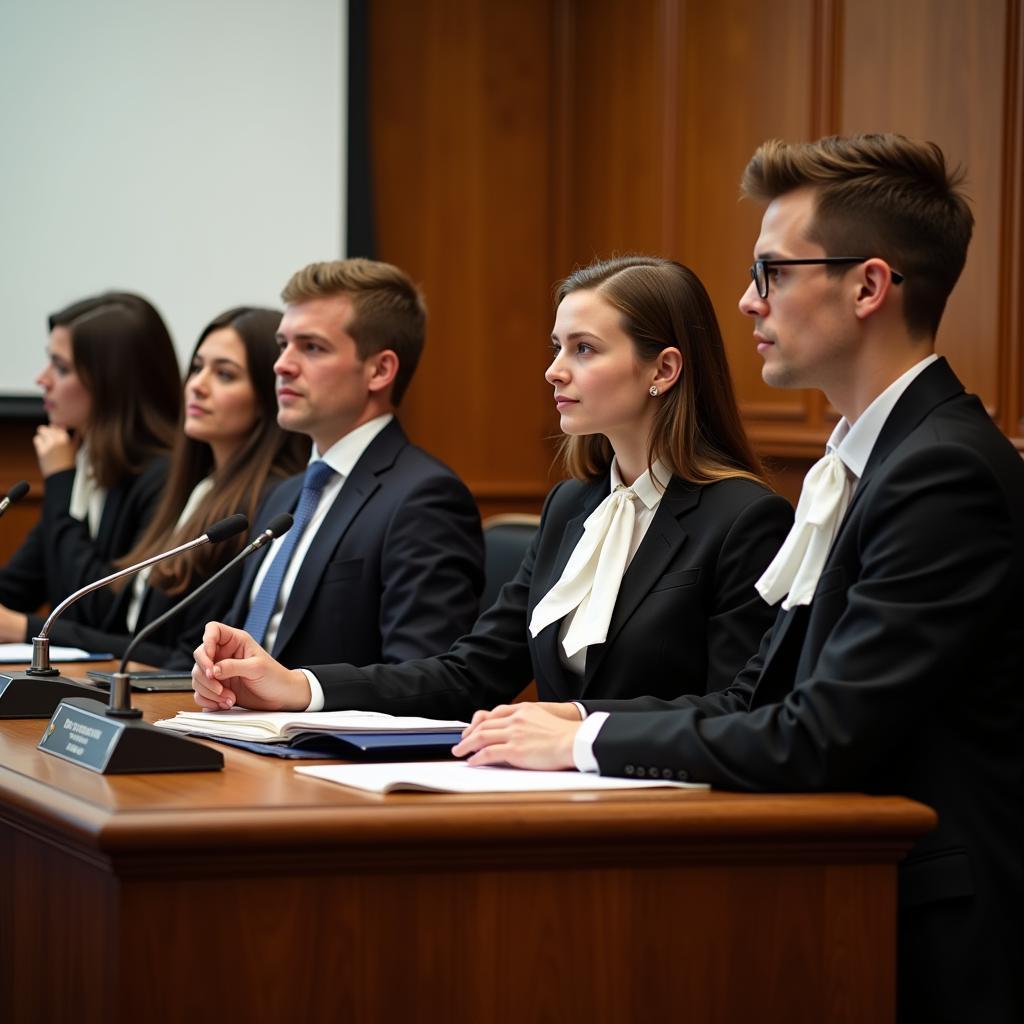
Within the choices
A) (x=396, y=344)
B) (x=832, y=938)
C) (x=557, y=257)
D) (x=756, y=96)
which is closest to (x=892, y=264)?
(x=832, y=938)

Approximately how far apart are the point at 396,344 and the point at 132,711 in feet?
5.28

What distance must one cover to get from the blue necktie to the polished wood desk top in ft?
4.56

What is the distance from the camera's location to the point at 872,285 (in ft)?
6.37

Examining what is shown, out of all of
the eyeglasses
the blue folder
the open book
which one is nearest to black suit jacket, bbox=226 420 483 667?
the open book

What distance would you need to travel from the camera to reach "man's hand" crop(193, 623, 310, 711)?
2.26 metres

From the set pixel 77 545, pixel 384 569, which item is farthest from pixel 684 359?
pixel 77 545

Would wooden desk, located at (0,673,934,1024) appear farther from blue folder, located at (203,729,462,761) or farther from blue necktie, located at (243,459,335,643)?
blue necktie, located at (243,459,335,643)

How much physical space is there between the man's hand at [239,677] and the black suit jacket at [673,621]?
84mm

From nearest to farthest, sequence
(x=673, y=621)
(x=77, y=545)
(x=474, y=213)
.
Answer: (x=673, y=621) < (x=77, y=545) < (x=474, y=213)

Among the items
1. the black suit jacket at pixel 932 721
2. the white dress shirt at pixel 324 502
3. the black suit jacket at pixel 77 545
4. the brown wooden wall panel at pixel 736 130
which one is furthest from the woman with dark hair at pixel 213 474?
the black suit jacket at pixel 932 721

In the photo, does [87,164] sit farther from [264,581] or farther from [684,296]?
[684,296]

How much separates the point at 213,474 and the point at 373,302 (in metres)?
0.76

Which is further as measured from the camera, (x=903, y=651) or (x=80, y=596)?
(x=80, y=596)

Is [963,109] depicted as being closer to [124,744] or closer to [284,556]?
[284,556]
